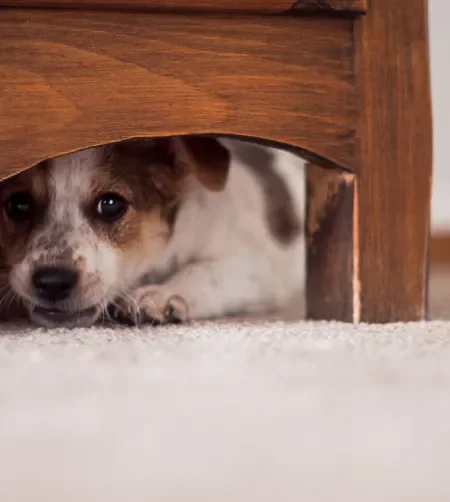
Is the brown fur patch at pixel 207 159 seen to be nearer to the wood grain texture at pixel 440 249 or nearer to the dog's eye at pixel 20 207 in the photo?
the dog's eye at pixel 20 207

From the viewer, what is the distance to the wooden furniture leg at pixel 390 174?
3.84 feet

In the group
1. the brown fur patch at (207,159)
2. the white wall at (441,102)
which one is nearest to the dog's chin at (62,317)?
the brown fur patch at (207,159)

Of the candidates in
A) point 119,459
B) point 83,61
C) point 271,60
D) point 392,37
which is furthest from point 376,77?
point 119,459

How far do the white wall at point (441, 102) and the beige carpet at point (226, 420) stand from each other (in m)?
1.52

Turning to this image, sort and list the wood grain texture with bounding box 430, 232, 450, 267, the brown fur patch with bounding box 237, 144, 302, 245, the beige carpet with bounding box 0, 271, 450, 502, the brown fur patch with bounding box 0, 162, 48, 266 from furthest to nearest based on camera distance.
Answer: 1. the wood grain texture with bounding box 430, 232, 450, 267
2. the brown fur patch with bounding box 237, 144, 302, 245
3. the brown fur patch with bounding box 0, 162, 48, 266
4. the beige carpet with bounding box 0, 271, 450, 502

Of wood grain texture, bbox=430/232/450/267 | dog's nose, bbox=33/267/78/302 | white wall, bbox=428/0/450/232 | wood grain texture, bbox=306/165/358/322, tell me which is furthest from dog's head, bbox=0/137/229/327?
wood grain texture, bbox=430/232/450/267

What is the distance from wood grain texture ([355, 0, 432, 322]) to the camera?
1.17m

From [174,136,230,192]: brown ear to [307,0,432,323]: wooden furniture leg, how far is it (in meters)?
0.31

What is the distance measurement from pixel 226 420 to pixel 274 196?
1228 millimetres

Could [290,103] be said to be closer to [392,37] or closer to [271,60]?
[271,60]

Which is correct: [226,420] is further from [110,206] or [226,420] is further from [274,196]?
[274,196]

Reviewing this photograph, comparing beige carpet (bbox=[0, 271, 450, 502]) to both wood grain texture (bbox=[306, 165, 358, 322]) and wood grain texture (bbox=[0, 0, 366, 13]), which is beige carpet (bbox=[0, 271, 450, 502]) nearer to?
wood grain texture (bbox=[306, 165, 358, 322])

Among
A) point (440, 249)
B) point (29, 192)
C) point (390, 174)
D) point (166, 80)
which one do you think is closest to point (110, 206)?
point (29, 192)

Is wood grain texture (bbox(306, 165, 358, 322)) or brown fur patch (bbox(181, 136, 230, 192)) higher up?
brown fur patch (bbox(181, 136, 230, 192))
